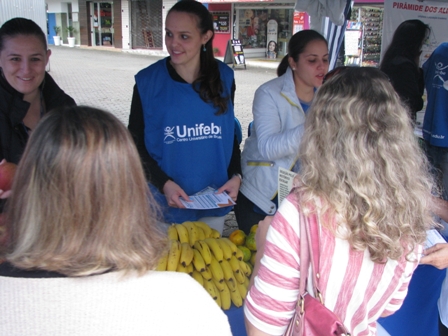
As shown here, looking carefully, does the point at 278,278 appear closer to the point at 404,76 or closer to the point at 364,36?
the point at 404,76

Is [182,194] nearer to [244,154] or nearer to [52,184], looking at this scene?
[244,154]

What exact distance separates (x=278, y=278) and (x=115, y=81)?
47.3ft

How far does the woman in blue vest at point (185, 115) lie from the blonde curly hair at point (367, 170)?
130 cm

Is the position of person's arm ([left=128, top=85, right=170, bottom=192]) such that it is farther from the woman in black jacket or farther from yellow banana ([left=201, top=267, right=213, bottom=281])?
the woman in black jacket

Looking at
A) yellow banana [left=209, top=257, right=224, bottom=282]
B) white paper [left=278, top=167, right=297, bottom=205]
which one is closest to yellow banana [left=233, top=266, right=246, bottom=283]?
yellow banana [left=209, top=257, right=224, bottom=282]

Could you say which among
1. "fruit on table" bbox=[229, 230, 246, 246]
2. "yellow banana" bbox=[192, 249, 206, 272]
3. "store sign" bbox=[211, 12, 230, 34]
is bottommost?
"fruit on table" bbox=[229, 230, 246, 246]

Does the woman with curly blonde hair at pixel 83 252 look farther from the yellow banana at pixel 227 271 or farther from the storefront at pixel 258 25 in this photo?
the storefront at pixel 258 25

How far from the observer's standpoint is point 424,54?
5504mm

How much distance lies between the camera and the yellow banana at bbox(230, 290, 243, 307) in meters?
1.98

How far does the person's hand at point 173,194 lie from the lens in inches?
95.3

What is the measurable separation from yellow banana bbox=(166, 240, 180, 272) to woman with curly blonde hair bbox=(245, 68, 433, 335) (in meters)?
0.63

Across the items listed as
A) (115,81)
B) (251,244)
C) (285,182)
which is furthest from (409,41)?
(115,81)

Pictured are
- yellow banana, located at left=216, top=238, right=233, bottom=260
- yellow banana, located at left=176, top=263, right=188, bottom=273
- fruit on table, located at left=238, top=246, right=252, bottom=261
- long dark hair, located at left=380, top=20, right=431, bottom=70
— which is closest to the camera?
yellow banana, located at left=176, top=263, right=188, bottom=273

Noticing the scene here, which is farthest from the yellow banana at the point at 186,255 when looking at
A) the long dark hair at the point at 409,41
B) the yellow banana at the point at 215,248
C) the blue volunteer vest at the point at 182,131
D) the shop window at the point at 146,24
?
the shop window at the point at 146,24
